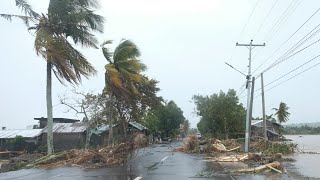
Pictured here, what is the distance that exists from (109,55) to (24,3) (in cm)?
1108

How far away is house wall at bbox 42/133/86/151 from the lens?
171 ft

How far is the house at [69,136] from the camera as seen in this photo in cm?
5212

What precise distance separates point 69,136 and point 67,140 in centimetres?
60

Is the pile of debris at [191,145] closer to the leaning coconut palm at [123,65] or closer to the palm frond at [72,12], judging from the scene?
the leaning coconut palm at [123,65]

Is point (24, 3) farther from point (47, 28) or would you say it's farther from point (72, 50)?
point (72, 50)

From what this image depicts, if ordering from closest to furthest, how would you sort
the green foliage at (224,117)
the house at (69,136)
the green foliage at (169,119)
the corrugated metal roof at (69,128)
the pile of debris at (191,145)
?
the pile of debris at (191,145) < the house at (69,136) < the corrugated metal roof at (69,128) < the green foliage at (224,117) < the green foliage at (169,119)

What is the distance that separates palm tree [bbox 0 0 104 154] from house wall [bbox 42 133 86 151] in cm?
2208

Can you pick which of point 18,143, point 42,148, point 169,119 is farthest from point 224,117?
point 169,119

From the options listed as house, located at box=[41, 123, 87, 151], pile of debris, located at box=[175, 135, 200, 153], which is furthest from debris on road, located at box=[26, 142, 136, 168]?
house, located at box=[41, 123, 87, 151]

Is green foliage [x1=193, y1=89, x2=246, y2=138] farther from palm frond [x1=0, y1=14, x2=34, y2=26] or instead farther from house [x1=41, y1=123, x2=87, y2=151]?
palm frond [x1=0, y1=14, x2=34, y2=26]

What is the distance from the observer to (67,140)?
174 feet

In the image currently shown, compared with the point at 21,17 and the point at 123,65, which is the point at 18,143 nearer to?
the point at 123,65

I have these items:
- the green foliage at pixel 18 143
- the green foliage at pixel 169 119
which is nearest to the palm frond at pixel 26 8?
the green foliage at pixel 18 143

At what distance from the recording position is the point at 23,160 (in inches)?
1313
